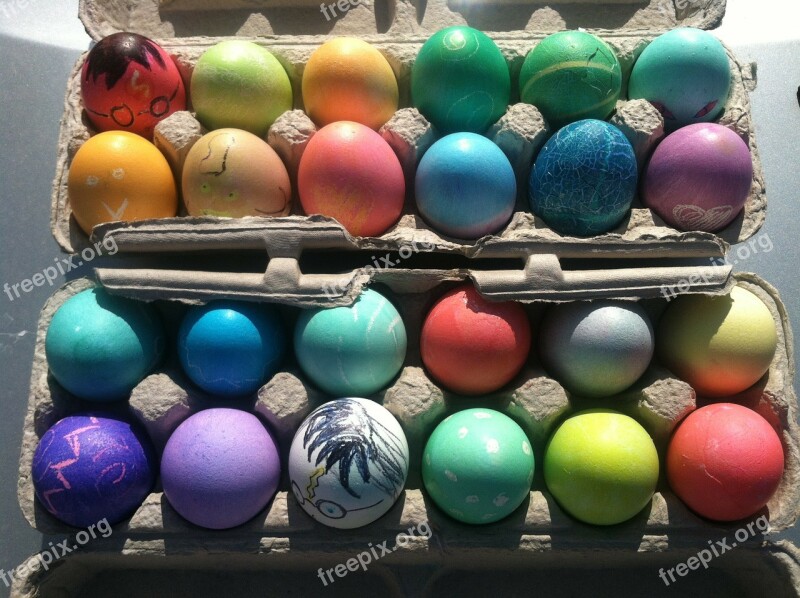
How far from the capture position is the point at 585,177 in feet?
5.32

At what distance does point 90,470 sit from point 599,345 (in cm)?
139

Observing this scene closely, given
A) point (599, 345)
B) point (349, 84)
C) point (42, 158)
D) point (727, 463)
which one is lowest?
point (727, 463)

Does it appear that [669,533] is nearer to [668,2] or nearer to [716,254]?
[716,254]

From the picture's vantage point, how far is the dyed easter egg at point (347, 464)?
1.45 metres

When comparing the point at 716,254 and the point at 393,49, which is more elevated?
the point at 393,49

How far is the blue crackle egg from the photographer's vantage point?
162 cm

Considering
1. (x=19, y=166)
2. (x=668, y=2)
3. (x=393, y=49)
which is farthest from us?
(x=19, y=166)

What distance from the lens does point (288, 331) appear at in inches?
68.2

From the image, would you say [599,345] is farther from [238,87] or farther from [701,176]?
[238,87]

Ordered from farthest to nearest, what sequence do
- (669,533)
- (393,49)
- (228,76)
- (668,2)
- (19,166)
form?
(19,166) → (668,2) → (393,49) → (228,76) → (669,533)

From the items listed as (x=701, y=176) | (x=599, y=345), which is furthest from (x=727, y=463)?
(x=701, y=176)

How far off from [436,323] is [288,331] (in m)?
0.46

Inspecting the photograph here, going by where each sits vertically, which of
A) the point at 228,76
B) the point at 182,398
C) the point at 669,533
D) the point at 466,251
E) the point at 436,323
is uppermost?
the point at 228,76

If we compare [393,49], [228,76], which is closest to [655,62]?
[393,49]
